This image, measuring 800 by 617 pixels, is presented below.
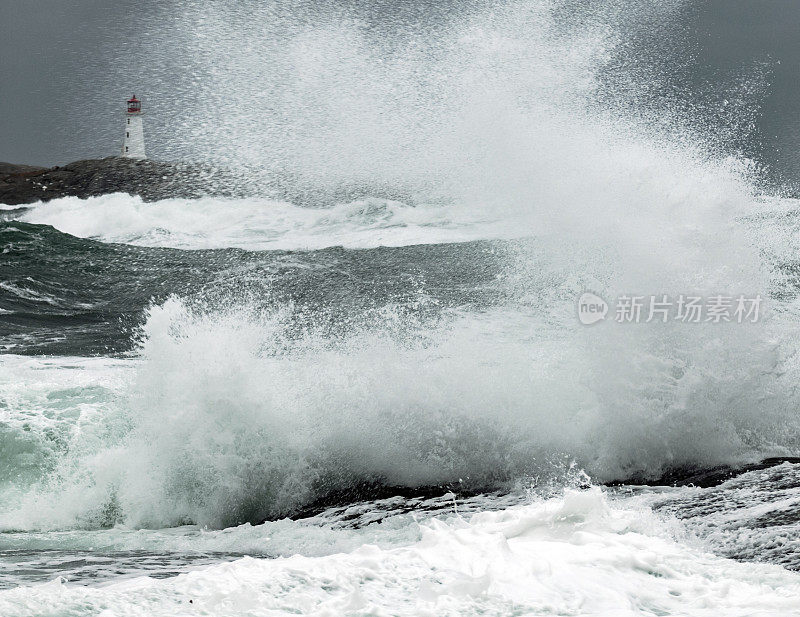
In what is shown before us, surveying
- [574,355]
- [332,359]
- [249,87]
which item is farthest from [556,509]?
[249,87]

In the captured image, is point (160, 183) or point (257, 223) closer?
point (257, 223)

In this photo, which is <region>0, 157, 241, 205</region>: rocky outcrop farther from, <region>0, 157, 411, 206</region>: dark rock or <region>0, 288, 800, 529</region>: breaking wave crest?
<region>0, 288, 800, 529</region>: breaking wave crest

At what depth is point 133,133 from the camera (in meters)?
38.3

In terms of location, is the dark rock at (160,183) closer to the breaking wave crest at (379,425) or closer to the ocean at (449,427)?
the ocean at (449,427)

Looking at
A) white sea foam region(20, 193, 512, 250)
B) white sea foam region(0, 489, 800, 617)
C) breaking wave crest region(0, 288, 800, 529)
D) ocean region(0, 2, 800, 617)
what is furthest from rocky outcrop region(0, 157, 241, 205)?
white sea foam region(0, 489, 800, 617)

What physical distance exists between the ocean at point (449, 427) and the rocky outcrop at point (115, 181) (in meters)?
14.2

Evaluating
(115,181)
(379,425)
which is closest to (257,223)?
(115,181)

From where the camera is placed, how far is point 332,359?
31.8 feet

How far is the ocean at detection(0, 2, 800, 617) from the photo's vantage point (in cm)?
481

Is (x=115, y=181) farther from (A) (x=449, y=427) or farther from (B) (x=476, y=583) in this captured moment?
(B) (x=476, y=583)

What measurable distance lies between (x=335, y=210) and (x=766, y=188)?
12.1 meters

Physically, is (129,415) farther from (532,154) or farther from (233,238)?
(233,238)

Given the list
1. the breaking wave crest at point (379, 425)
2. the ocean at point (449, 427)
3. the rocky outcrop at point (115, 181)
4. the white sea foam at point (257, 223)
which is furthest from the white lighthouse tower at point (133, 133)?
the breaking wave crest at point (379, 425)

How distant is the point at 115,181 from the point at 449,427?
97.7 feet
